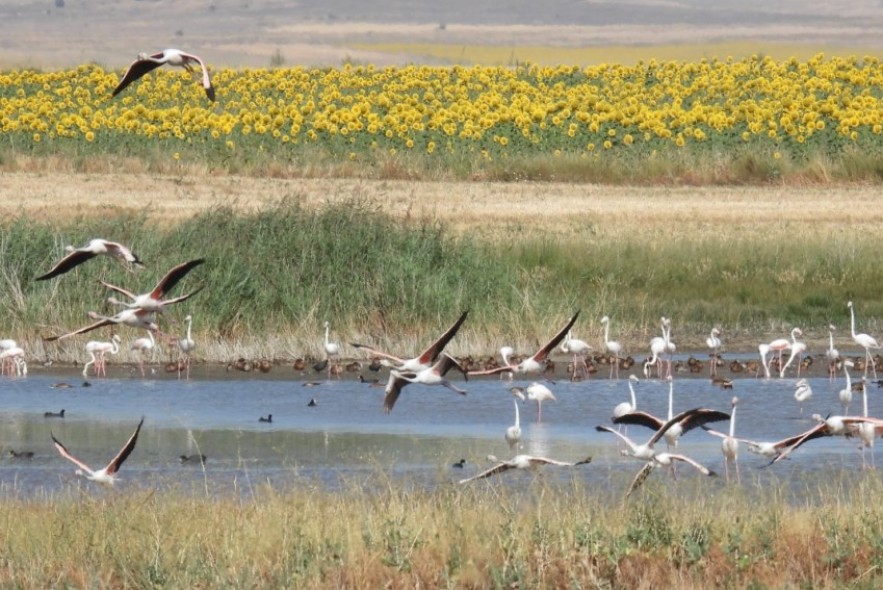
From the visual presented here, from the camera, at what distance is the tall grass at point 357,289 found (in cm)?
1892

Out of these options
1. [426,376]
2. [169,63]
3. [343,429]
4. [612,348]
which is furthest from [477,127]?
[169,63]

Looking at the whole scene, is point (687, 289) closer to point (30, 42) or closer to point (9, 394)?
point (9, 394)

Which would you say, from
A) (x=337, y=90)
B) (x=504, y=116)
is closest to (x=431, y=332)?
(x=504, y=116)

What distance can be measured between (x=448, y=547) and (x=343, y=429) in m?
6.54

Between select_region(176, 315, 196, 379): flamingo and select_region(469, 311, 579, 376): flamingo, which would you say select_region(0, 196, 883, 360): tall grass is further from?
select_region(469, 311, 579, 376): flamingo

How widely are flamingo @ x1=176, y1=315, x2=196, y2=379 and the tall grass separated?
33cm

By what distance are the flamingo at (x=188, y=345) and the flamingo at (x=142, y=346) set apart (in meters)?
0.30

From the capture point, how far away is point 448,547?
9125mm

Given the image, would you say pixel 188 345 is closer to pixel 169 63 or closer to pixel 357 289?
pixel 357 289

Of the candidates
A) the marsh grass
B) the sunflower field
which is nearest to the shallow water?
the marsh grass

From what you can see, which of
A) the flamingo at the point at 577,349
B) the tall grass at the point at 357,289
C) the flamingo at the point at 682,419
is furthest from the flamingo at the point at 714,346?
the flamingo at the point at 682,419

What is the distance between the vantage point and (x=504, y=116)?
39844 mm

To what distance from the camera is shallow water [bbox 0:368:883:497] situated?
43.2 ft

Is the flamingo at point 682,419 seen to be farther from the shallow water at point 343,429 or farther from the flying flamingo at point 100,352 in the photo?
the flying flamingo at point 100,352
